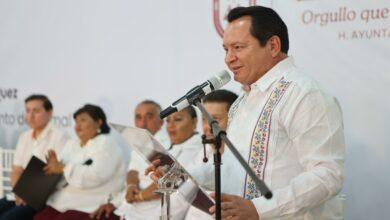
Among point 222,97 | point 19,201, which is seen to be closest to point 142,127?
point 222,97

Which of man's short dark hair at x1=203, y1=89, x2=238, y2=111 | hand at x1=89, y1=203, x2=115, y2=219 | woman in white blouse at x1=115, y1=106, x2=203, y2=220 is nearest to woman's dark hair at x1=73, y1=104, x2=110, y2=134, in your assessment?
hand at x1=89, y1=203, x2=115, y2=219

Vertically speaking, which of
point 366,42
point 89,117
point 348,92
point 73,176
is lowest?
point 73,176

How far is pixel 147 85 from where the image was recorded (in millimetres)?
4957

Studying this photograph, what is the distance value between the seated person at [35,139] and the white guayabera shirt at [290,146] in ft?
10.3

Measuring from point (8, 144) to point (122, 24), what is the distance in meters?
1.70

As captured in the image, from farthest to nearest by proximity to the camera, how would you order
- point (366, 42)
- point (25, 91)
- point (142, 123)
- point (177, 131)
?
point (25, 91), point (142, 123), point (177, 131), point (366, 42)

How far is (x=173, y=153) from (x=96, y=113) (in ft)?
3.68

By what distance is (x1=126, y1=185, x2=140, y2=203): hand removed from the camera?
4488mm

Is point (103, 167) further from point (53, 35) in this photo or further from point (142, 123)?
point (53, 35)

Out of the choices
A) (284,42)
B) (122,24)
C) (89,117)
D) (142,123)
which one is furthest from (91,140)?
(284,42)

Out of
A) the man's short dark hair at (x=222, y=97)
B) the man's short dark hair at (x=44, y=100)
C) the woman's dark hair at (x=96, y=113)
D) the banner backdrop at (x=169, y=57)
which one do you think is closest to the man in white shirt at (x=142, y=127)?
the banner backdrop at (x=169, y=57)

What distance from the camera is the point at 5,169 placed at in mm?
5738

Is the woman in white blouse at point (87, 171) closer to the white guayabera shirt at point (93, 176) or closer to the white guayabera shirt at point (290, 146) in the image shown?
the white guayabera shirt at point (93, 176)

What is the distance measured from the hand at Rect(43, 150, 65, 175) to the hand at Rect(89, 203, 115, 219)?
0.52 metres
